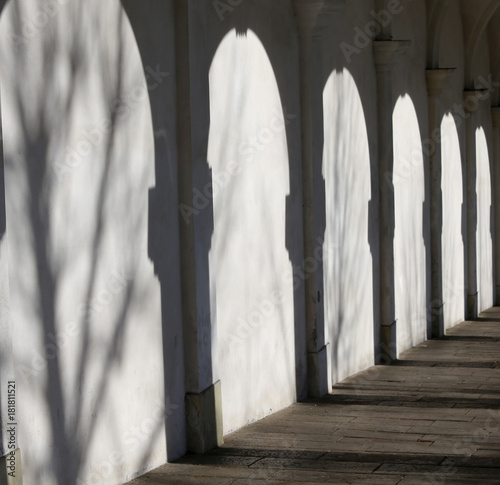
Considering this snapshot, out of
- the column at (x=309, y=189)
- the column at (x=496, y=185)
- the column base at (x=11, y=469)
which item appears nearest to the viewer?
the column base at (x=11, y=469)

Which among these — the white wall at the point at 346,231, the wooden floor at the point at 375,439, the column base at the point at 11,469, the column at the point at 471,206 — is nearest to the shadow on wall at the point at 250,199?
the wooden floor at the point at 375,439

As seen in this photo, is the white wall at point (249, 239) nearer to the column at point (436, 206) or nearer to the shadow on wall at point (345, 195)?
the shadow on wall at point (345, 195)

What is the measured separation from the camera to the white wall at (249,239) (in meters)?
7.97

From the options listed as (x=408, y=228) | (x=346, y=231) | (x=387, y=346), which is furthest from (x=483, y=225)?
(x=346, y=231)

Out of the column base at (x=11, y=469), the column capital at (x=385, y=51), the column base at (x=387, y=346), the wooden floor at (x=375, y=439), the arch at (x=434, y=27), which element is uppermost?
the arch at (x=434, y=27)

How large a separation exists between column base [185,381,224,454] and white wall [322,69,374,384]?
9.83 feet

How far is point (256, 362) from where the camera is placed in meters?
8.67

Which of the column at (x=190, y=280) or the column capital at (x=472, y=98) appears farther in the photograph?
the column capital at (x=472, y=98)

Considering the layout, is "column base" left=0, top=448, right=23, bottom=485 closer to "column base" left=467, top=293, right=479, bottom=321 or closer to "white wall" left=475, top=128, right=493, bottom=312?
"column base" left=467, top=293, right=479, bottom=321

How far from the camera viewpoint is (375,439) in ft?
26.1

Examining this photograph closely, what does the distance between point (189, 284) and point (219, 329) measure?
702 mm

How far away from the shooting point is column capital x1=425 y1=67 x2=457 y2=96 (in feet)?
49.1

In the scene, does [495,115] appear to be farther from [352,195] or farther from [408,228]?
[352,195]

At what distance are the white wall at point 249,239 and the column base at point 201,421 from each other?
0.92 feet
